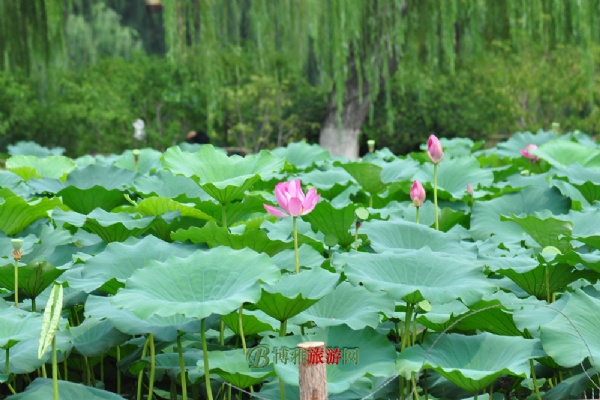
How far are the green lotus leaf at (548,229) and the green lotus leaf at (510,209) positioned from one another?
219mm

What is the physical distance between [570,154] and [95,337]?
2.32m

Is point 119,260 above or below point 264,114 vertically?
above

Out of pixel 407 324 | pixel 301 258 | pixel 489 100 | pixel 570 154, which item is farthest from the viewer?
pixel 489 100

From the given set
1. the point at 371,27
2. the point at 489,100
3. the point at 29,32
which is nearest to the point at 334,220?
the point at 29,32

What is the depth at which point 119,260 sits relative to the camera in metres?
1.73

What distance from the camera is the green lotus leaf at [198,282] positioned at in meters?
1.38

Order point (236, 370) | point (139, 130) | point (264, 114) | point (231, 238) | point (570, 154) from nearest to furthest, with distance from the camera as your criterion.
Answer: point (236, 370) < point (231, 238) < point (570, 154) < point (139, 130) < point (264, 114)

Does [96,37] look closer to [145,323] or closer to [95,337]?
[95,337]

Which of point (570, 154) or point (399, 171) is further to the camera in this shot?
point (570, 154)

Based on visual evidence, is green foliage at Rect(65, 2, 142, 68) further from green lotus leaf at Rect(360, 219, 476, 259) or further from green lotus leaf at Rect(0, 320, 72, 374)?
green lotus leaf at Rect(0, 320, 72, 374)

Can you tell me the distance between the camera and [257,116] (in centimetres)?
1502

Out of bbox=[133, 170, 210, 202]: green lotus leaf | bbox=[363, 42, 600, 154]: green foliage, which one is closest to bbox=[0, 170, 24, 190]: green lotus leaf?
bbox=[133, 170, 210, 202]: green lotus leaf

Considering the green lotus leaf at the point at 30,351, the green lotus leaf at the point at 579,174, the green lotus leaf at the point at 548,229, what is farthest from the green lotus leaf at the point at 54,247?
the green lotus leaf at the point at 579,174

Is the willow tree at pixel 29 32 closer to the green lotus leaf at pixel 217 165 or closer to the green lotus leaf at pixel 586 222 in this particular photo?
the green lotus leaf at pixel 217 165
